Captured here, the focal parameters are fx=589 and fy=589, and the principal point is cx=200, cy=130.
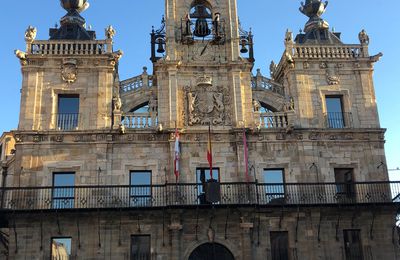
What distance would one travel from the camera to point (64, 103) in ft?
86.7

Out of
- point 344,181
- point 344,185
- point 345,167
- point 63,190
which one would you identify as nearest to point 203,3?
point 345,167

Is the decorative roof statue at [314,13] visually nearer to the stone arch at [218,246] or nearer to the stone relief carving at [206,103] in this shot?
the stone relief carving at [206,103]

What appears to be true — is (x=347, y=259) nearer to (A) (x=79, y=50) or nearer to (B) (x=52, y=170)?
(B) (x=52, y=170)

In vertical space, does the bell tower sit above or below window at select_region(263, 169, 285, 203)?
above

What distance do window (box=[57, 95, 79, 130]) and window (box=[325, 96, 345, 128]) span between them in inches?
448

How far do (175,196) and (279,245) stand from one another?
4.78m

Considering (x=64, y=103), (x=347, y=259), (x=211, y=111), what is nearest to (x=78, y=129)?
(x=64, y=103)

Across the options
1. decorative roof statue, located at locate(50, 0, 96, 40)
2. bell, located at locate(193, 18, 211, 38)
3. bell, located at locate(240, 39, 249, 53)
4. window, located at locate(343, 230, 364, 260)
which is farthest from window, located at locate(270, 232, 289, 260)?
decorative roof statue, located at locate(50, 0, 96, 40)

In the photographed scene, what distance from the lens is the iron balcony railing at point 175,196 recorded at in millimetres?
24141

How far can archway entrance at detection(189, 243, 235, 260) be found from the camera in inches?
940

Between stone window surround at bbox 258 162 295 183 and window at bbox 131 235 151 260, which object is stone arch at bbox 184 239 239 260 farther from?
stone window surround at bbox 258 162 295 183

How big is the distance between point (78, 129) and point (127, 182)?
318 cm

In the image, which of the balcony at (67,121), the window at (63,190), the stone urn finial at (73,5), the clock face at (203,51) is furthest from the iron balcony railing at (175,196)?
the stone urn finial at (73,5)

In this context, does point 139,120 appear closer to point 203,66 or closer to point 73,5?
point 203,66
